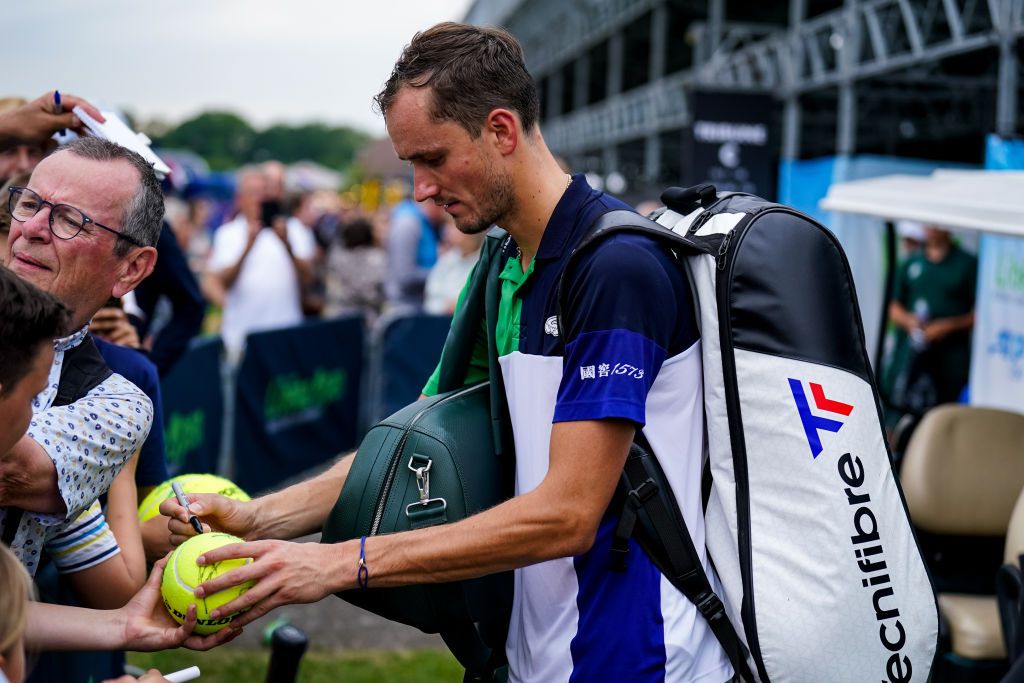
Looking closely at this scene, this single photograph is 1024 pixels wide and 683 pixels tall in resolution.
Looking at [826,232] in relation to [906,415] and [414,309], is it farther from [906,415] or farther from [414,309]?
[414,309]

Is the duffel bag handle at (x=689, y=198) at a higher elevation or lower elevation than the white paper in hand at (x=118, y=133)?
lower

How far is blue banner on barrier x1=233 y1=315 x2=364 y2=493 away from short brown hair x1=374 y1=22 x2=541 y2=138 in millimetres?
5448

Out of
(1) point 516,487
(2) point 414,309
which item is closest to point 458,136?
(1) point 516,487

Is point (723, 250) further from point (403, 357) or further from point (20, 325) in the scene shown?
point (403, 357)

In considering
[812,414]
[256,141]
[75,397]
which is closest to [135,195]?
[75,397]

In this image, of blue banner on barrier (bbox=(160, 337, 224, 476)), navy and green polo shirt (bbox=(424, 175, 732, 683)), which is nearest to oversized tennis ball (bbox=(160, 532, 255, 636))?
navy and green polo shirt (bbox=(424, 175, 732, 683))

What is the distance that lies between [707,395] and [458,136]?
2.28 feet

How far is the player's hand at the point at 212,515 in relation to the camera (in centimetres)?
219

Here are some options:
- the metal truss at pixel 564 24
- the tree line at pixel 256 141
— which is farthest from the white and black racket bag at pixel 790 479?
the tree line at pixel 256 141

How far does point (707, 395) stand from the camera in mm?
1966

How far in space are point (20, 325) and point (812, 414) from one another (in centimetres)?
137

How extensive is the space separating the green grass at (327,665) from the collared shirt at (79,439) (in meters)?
2.80

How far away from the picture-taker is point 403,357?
908 cm

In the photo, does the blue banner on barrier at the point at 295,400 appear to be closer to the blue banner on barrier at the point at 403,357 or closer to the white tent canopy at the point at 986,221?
the blue banner on barrier at the point at 403,357
